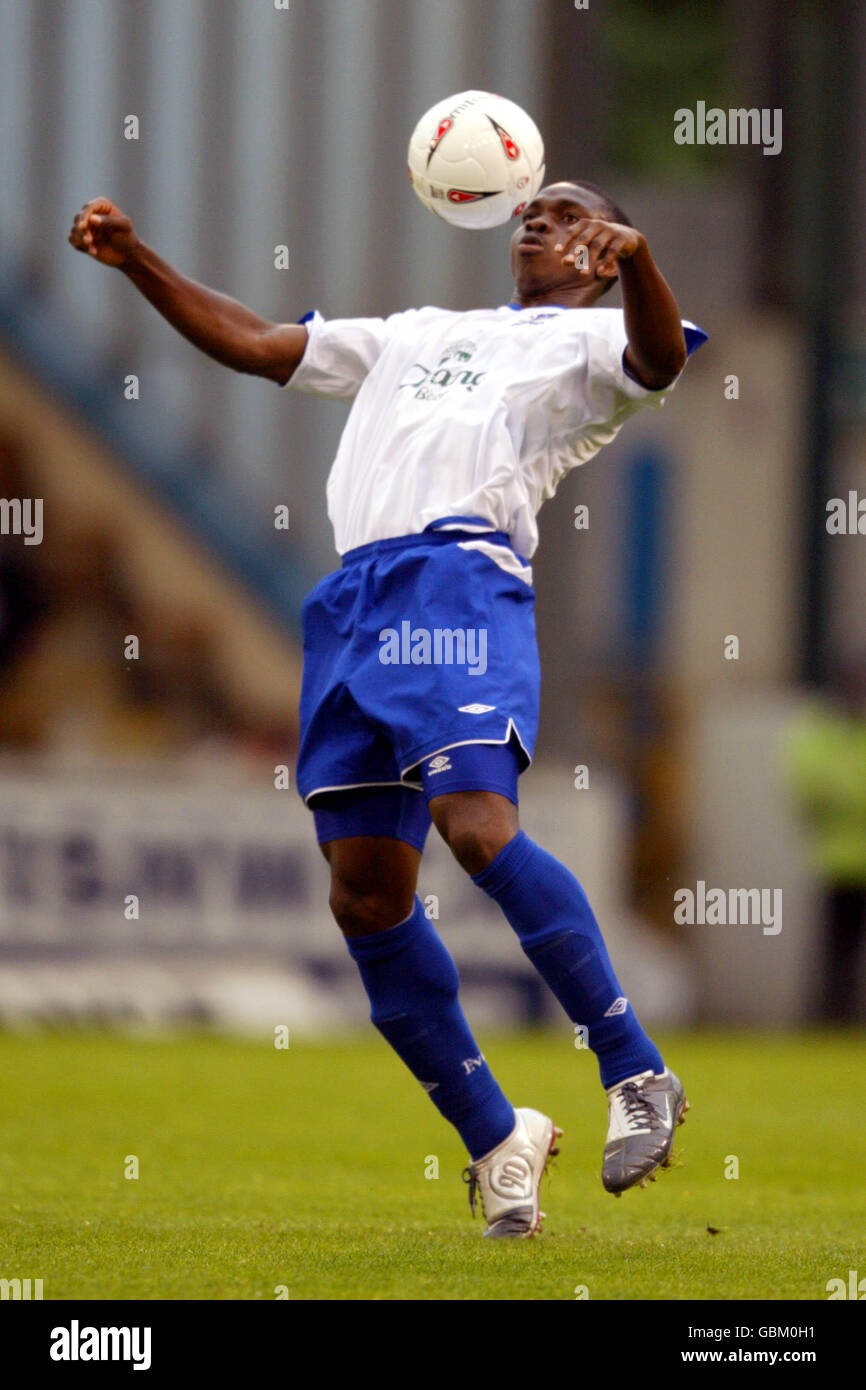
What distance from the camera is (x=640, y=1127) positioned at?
3.41 metres

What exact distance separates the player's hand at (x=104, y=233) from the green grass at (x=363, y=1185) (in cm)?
171

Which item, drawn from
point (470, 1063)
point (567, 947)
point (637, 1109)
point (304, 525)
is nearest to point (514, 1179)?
point (470, 1063)

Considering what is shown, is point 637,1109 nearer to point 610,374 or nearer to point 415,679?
point 415,679

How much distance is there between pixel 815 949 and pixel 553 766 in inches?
72.4

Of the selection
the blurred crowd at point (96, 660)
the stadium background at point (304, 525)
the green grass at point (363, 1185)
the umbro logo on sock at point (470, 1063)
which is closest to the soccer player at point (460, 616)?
the umbro logo on sock at point (470, 1063)

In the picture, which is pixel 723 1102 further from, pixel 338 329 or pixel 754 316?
pixel 754 316

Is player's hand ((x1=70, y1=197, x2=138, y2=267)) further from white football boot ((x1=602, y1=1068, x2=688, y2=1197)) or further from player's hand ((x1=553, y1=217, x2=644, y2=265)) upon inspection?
white football boot ((x1=602, y1=1068, x2=688, y2=1197))

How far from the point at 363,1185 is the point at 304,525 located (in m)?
9.28

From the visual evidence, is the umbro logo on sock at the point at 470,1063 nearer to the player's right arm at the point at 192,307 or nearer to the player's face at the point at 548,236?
the player's right arm at the point at 192,307

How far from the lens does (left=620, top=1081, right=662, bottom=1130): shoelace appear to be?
3418mm

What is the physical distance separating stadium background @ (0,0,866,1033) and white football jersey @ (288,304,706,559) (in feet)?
19.2

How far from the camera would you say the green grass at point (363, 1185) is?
3162 millimetres
